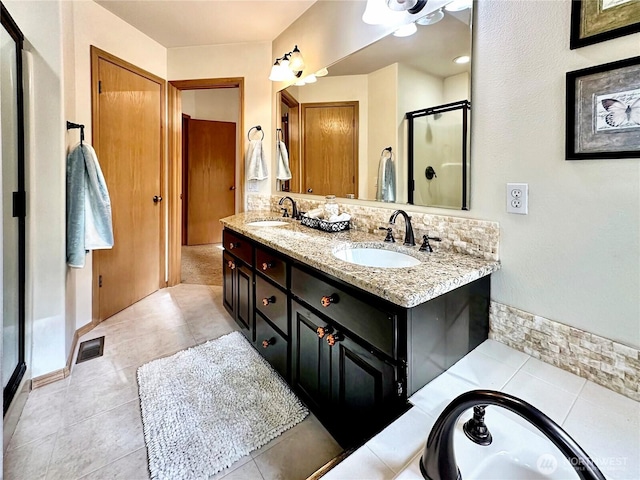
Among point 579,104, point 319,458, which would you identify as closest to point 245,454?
point 319,458

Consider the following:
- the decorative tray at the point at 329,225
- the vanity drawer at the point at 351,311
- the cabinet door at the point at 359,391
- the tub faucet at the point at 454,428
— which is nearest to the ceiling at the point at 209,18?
the decorative tray at the point at 329,225

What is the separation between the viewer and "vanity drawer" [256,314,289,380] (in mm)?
1642

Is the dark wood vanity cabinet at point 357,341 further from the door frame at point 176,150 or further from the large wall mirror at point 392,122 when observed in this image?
the door frame at point 176,150

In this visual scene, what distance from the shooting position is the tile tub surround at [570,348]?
920 mm

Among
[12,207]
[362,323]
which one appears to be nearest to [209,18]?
[12,207]

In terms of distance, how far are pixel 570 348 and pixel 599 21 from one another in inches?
39.0

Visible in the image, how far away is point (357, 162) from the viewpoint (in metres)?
1.96

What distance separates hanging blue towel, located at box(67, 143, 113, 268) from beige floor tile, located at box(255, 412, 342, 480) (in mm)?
1515

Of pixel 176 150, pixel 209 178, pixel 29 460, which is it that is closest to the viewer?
pixel 29 460

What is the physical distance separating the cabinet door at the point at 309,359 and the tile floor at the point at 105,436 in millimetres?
183

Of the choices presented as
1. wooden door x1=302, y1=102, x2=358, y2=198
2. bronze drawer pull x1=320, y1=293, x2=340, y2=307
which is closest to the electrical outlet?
bronze drawer pull x1=320, y1=293, x2=340, y2=307

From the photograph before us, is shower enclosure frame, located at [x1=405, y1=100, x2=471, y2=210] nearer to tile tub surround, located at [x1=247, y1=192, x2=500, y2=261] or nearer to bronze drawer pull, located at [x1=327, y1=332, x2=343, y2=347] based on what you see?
tile tub surround, located at [x1=247, y1=192, x2=500, y2=261]

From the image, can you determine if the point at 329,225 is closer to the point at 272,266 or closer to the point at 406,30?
the point at 272,266

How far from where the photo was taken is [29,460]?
1.29 metres
